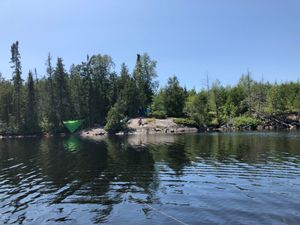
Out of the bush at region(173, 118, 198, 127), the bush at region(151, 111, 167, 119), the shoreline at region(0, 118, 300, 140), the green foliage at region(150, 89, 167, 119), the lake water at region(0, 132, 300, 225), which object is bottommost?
the lake water at region(0, 132, 300, 225)

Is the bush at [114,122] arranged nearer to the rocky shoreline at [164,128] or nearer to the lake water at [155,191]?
the rocky shoreline at [164,128]

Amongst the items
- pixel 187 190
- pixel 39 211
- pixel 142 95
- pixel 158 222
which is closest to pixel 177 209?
pixel 158 222

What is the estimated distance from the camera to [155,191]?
2989 centimetres

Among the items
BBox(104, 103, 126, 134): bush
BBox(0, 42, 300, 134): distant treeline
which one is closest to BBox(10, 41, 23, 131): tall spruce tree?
BBox(0, 42, 300, 134): distant treeline

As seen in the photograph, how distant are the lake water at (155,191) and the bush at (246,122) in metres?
82.2

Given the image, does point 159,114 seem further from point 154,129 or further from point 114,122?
point 114,122

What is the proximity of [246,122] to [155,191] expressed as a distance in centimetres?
10689

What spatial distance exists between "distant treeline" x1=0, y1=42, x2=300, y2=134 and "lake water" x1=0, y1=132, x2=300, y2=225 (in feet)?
255

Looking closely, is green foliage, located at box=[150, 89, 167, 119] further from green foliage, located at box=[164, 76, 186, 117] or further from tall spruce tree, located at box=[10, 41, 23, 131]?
tall spruce tree, located at box=[10, 41, 23, 131]

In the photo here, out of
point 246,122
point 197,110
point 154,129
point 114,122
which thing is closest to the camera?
point 154,129

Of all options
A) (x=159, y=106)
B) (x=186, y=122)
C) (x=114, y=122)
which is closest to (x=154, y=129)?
(x=114, y=122)

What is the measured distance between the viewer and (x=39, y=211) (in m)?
25.0

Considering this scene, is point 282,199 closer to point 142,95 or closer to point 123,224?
point 123,224

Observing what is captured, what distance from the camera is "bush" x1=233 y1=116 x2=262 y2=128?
13025cm
